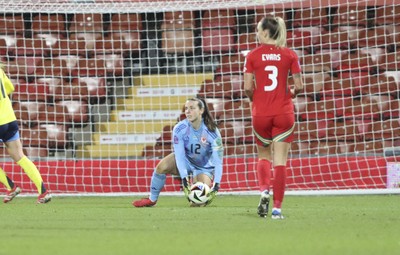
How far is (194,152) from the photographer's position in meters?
10.4

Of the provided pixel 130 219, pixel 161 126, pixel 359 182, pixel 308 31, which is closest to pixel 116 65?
pixel 161 126

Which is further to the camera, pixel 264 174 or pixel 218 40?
pixel 218 40

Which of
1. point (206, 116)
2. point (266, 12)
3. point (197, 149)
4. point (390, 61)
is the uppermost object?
point (266, 12)

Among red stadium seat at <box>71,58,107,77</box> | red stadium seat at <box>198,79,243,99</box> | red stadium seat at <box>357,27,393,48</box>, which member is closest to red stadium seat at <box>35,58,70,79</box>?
red stadium seat at <box>71,58,107,77</box>

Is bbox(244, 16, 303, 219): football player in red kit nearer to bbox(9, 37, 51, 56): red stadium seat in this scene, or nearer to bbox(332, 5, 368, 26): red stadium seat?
bbox(332, 5, 368, 26): red stadium seat

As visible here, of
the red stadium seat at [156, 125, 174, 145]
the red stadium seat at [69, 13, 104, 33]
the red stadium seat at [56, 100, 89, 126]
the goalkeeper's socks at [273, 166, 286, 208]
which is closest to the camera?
the goalkeeper's socks at [273, 166, 286, 208]

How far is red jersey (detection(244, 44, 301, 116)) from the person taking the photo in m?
7.76

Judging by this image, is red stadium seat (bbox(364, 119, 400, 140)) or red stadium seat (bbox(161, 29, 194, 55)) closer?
red stadium seat (bbox(364, 119, 400, 140))

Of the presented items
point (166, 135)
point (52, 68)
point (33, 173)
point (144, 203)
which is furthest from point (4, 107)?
point (52, 68)

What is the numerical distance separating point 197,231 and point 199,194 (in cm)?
323

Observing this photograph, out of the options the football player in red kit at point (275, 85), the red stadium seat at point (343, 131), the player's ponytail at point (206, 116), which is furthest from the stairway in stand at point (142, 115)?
the football player in red kit at point (275, 85)

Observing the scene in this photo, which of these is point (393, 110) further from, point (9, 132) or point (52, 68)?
point (9, 132)

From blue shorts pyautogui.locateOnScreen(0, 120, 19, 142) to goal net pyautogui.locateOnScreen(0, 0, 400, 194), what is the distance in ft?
8.51

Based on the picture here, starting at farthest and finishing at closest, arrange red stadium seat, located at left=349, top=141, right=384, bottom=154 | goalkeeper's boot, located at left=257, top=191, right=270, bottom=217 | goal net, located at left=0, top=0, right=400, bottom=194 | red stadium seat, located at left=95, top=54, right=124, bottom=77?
1. red stadium seat, located at left=95, top=54, right=124, bottom=77
2. red stadium seat, located at left=349, top=141, right=384, bottom=154
3. goal net, located at left=0, top=0, right=400, bottom=194
4. goalkeeper's boot, located at left=257, top=191, right=270, bottom=217
